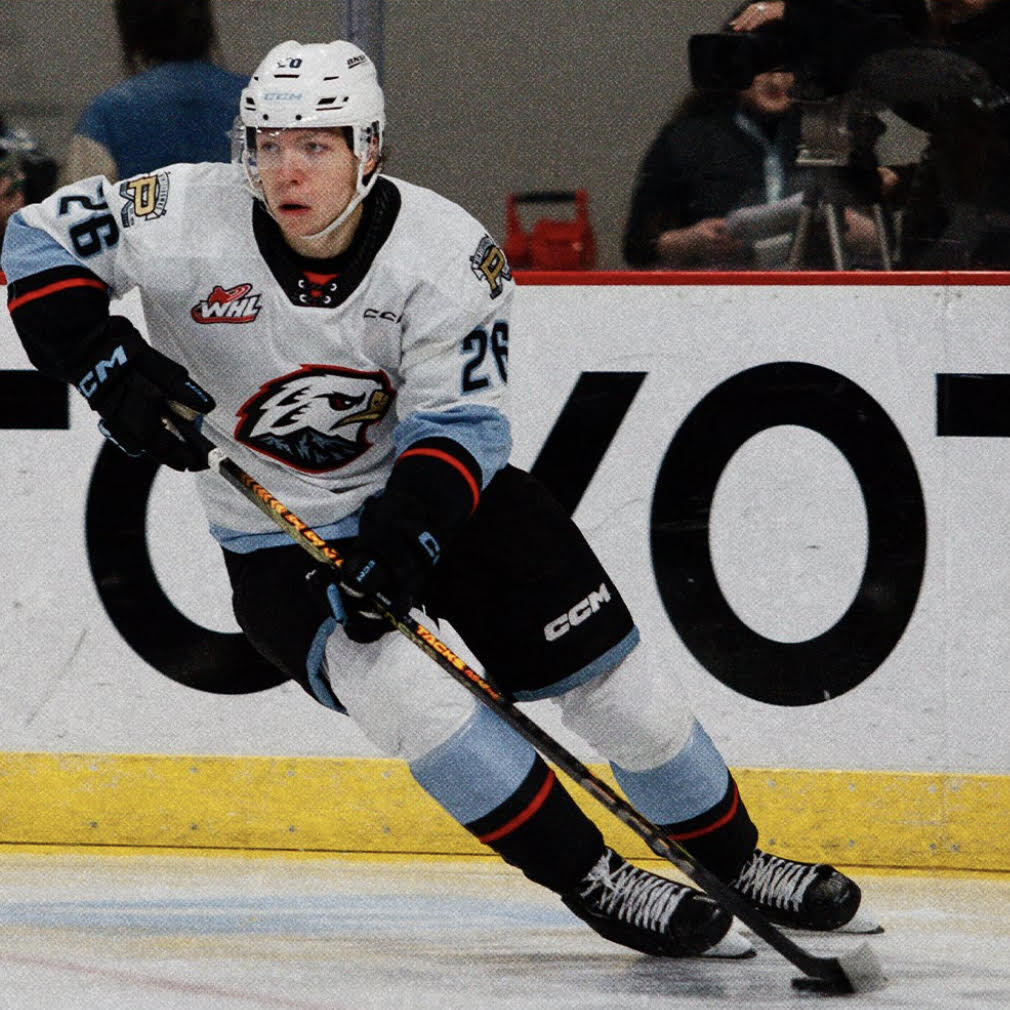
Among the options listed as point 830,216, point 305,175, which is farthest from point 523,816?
point 830,216

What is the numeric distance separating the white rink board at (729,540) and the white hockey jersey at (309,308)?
2.45ft

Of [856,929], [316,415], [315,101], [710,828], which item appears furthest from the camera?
[856,929]

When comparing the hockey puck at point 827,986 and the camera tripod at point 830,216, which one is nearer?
the hockey puck at point 827,986

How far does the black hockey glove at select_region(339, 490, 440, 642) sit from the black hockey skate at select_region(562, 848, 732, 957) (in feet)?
1.43

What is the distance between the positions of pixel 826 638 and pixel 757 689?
0.14 m

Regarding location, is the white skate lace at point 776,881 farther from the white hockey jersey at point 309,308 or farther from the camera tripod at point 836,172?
the camera tripod at point 836,172

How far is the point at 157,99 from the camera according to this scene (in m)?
3.67

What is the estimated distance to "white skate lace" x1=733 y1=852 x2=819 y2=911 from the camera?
3.02 meters

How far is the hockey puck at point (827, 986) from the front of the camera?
2717mm

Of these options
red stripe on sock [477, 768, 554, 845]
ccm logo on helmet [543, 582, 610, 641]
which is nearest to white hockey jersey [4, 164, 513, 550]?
ccm logo on helmet [543, 582, 610, 641]

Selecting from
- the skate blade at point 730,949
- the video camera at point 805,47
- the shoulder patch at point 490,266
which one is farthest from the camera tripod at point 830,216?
the skate blade at point 730,949

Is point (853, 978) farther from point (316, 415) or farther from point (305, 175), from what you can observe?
point (305, 175)

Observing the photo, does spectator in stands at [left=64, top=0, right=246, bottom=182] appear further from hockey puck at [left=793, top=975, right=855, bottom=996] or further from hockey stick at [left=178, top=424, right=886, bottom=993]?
hockey puck at [left=793, top=975, right=855, bottom=996]

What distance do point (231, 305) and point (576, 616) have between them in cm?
61
